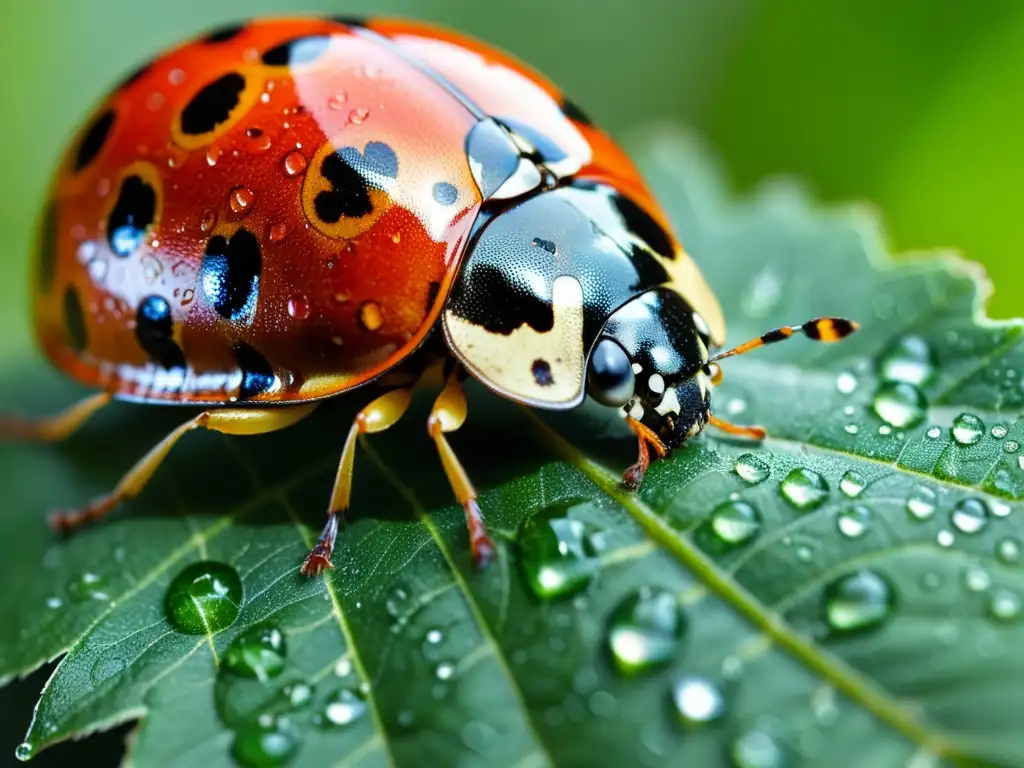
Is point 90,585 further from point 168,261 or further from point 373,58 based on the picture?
point 373,58

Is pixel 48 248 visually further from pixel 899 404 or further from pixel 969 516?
pixel 969 516

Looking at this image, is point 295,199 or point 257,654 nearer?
point 257,654

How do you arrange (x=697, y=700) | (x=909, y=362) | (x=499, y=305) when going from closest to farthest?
(x=697, y=700), (x=499, y=305), (x=909, y=362)

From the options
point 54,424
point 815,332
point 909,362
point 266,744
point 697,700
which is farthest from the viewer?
point 54,424

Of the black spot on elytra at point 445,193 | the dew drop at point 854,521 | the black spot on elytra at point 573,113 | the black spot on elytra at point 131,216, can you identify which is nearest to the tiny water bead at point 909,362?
the dew drop at point 854,521

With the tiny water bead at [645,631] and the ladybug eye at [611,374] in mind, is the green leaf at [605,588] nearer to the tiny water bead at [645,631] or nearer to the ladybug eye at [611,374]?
the tiny water bead at [645,631]

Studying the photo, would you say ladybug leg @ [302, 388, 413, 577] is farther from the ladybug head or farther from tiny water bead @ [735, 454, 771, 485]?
tiny water bead @ [735, 454, 771, 485]

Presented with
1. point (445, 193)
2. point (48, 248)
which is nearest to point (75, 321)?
point (48, 248)
